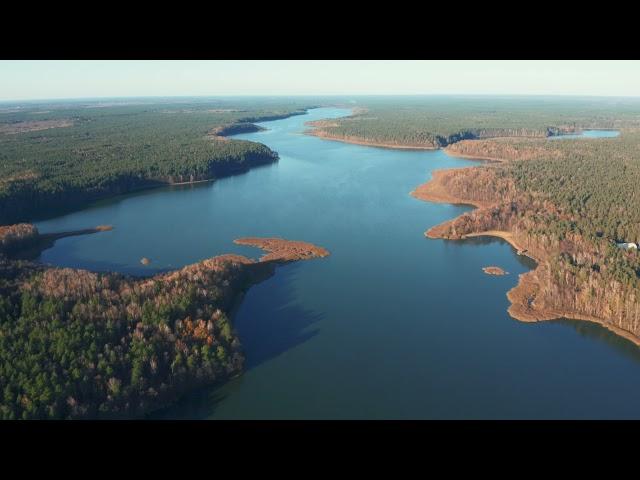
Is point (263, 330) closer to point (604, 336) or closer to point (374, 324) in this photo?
point (374, 324)

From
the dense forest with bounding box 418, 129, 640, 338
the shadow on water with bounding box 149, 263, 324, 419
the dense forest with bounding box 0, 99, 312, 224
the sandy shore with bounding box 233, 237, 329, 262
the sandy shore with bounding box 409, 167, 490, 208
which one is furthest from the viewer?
the sandy shore with bounding box 409, 167, 490, 208

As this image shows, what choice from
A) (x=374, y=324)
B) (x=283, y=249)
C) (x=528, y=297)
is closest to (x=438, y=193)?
(x=283, y=249)

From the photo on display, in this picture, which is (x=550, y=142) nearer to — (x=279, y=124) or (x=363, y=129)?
(x=363, y=129)

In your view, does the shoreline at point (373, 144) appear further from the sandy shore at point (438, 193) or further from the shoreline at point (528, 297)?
the shoreline at point (528, 297)

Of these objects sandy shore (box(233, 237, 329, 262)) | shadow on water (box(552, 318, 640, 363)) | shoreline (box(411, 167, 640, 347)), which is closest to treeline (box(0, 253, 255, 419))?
sandy shore (box(233, 237, 329, 262))

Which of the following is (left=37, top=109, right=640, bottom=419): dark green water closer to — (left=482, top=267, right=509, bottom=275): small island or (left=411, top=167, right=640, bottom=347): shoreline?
(left=482, top=267, right=509, bottom=275): small island
